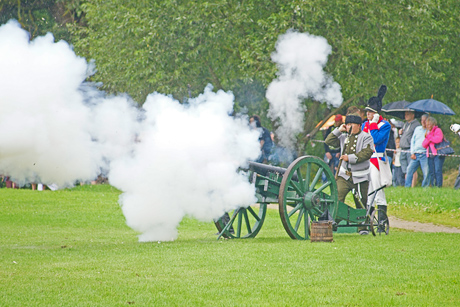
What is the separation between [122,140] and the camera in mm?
10195

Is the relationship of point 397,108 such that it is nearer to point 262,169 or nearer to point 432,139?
point 432,139

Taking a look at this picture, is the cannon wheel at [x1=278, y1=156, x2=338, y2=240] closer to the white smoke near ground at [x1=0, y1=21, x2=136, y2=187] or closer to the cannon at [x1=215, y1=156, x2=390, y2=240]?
the cannon at [x1=215, y1=156, x2=390, y2=240]

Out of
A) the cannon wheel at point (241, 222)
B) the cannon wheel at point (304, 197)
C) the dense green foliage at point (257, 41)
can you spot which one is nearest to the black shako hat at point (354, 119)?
the cannon wheel at point (304, 197)

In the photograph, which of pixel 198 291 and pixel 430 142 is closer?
pixel 198 291

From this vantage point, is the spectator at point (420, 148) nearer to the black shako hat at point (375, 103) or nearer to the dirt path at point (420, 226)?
the dirt path at point (420, 226)

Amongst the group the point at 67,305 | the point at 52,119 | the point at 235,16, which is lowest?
the point at 67,305

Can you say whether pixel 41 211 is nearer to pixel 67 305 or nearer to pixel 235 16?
pixel 235 16

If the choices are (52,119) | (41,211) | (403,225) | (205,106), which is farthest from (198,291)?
(41,211)

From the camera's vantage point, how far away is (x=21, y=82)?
881 cm

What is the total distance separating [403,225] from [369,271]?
23.2 ft

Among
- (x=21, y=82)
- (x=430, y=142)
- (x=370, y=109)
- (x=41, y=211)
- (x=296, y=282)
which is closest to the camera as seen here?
(x=296, y=282)

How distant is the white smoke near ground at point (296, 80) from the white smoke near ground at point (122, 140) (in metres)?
5.23

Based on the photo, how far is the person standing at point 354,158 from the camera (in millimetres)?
12156

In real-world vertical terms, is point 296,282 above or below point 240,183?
below
